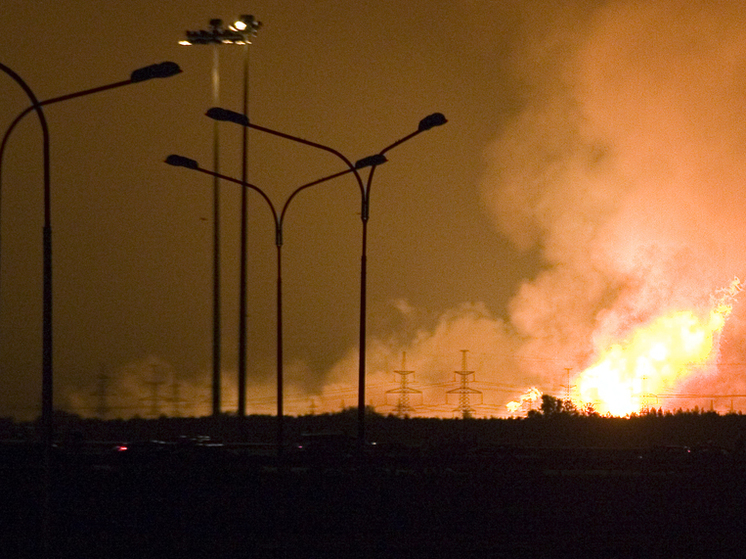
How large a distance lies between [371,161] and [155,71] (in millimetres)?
10198

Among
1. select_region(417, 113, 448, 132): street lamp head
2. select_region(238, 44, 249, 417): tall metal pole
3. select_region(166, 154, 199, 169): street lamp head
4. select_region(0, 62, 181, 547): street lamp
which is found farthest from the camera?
select_region(238, 44, 249, 417): tall metal pole

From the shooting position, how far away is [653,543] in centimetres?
2091

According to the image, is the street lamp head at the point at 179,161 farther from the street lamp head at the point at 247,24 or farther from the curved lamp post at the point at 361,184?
the street lamp head at the point at 247,24

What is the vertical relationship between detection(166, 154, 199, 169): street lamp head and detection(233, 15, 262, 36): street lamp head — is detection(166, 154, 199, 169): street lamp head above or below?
below

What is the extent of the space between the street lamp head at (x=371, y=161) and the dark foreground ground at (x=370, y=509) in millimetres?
8042

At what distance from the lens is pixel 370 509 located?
23609mm

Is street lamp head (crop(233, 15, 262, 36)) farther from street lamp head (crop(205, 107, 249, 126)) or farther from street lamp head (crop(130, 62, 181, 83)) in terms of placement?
street lamp head (crop(130, 62, 181, 83))

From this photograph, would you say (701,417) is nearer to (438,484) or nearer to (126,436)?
(126,436)

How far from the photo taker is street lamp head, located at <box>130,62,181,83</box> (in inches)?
776

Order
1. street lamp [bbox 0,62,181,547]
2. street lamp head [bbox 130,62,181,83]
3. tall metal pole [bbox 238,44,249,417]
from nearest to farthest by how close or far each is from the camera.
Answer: street lamp [bbox 0,62,181,547] < street lamp head [bbox 130,62,181,83] < tall metal pole [bbox 238,44,249,417]

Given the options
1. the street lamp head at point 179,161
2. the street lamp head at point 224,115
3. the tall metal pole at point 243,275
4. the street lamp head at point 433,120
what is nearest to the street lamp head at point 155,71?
the street lamp head at point 224,115

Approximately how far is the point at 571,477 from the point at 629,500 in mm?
1619

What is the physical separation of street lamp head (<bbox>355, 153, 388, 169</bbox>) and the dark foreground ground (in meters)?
8.04

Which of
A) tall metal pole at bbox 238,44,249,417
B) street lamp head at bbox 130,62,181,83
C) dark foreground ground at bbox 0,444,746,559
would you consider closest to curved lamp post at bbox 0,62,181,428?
street lamp head at bbox 130,62,181,83
